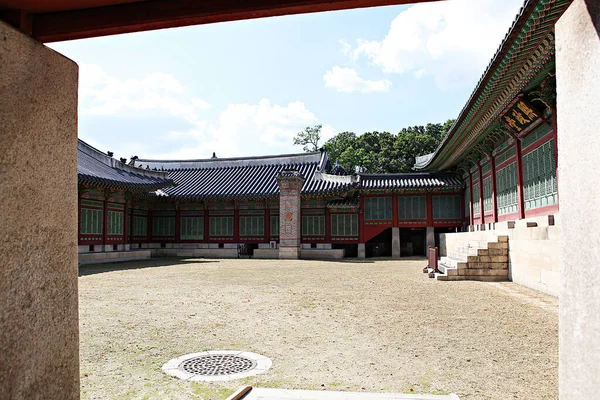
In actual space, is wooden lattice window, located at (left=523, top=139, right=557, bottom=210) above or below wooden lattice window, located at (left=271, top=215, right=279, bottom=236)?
above

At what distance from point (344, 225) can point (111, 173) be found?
13.9 m

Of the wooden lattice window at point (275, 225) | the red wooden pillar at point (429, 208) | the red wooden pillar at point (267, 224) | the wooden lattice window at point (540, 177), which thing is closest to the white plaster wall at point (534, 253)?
the wooden lattice window at point (540, 177)

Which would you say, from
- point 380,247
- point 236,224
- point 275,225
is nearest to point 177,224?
point 236,224

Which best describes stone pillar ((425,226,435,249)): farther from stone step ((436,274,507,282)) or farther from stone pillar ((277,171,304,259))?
stone step ((436,274,507,282))

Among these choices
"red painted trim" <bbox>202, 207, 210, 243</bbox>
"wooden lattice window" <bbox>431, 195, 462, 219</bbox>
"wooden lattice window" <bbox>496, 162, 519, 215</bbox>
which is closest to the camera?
"wooden lattice window" <bbox>496, 162, 519, 215</bbox>

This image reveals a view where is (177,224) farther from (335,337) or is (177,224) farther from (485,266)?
(335,337)

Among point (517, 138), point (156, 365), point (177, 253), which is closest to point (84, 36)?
point (156, 365)

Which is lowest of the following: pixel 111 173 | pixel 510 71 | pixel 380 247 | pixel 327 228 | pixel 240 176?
pixel 380 247

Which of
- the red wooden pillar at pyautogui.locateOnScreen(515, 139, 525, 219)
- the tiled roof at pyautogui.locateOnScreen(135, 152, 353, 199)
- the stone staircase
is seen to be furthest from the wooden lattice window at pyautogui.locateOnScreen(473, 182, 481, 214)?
the stone staircase

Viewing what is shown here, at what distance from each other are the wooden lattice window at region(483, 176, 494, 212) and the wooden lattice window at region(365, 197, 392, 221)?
296 inches

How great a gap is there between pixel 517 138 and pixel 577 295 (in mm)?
13516

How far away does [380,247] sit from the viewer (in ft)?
98.2

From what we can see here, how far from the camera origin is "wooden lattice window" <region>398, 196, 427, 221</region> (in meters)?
26.2

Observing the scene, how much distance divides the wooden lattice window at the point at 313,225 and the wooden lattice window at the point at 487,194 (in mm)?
10411
